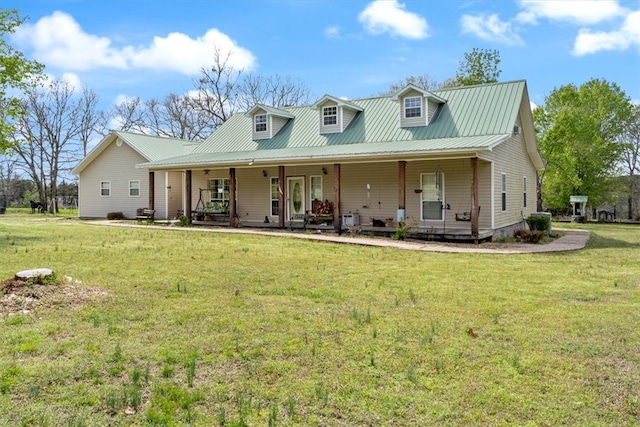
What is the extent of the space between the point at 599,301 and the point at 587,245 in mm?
8954

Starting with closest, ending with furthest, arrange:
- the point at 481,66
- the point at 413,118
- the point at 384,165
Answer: the point at 384,165, the point at 413,118, the point at 481,66

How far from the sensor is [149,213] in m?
21.5

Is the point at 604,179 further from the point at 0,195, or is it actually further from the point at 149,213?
the point at 0,195

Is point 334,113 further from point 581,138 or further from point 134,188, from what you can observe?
point 581,138

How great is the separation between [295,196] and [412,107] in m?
5.71

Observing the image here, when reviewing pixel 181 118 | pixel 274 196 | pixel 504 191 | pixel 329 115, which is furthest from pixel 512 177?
pixel 181 118

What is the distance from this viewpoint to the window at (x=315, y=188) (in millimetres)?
18938

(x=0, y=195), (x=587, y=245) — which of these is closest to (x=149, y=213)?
(x=587, y=245)

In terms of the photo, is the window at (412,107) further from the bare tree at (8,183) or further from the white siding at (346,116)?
the bare tree at (8,183)

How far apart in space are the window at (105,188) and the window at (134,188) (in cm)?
168

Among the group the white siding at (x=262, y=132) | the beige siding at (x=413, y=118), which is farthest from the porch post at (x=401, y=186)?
the white siding at (x=262, y=132)

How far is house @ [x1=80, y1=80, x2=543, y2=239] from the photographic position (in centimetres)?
1573

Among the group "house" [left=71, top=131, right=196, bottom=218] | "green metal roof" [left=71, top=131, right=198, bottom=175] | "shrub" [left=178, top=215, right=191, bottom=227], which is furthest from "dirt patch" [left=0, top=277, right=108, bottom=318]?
"green metal roof" [left=71, top=131, right=198, bottom=175]

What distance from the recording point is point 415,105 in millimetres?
17828
